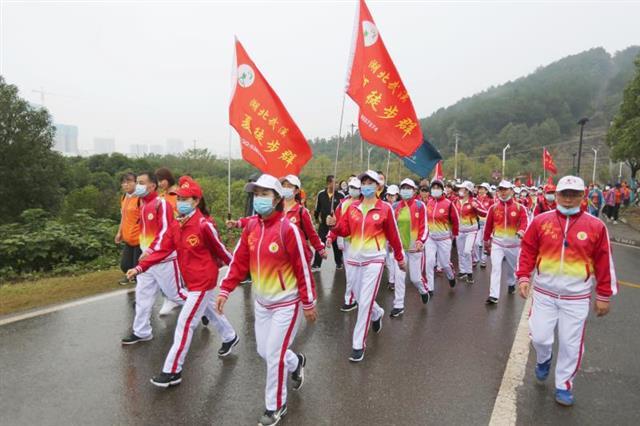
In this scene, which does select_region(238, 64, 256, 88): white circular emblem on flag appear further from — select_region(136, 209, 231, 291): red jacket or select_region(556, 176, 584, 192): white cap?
select_region(556, 176, 584, 192): white cap

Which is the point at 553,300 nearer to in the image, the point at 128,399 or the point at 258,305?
the point at 258,305

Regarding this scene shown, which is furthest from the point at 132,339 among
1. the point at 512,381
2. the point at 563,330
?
the point at 563,330

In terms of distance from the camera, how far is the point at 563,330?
4.24 metres

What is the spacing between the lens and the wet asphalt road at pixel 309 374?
3916 mm

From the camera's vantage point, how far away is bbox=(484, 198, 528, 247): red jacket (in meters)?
7.73

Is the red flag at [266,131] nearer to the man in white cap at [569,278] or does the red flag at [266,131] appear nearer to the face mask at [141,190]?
the face mask at [141,190]

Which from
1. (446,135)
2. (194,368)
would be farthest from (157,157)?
(194,368)

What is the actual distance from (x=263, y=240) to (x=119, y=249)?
813cm

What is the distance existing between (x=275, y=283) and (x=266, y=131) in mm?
2982

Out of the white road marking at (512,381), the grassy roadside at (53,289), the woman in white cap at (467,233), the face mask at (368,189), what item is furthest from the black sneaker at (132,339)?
the woman in white cap at (467,233)

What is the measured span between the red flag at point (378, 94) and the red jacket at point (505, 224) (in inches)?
93.4

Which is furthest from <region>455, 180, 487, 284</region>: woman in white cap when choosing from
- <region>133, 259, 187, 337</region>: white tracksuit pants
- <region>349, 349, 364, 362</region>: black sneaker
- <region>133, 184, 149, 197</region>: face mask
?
<region>133, 184, 149, 197</region>: face mask

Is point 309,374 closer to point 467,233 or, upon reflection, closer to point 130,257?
point 130,257

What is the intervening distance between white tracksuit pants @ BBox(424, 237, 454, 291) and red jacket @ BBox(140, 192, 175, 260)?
448cm
